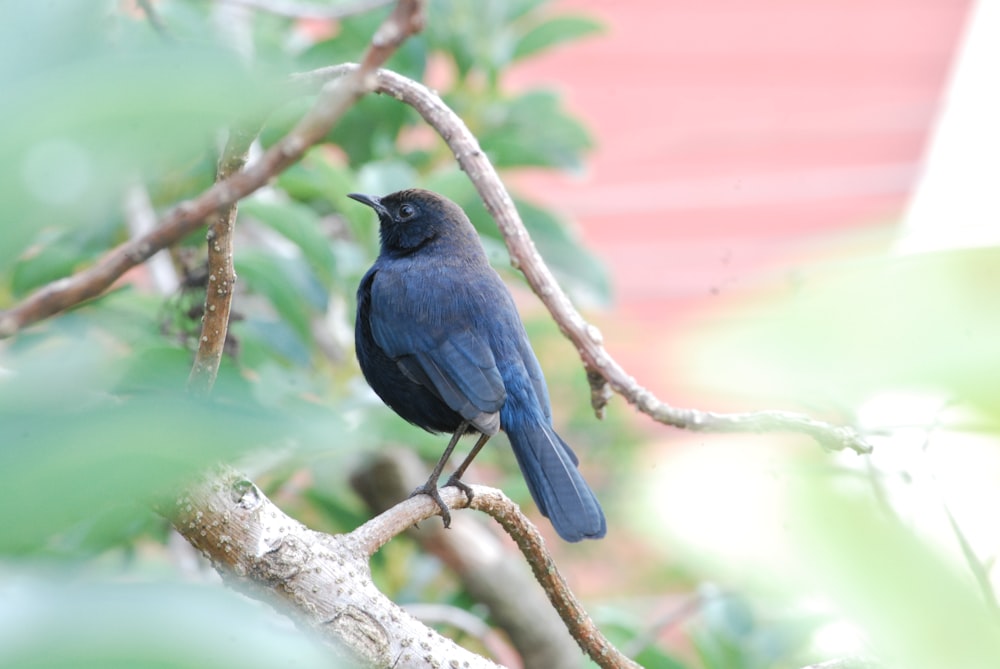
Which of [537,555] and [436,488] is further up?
[436,488]

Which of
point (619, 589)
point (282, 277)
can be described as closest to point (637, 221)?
point (619, 589)

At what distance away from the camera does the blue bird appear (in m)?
2.13

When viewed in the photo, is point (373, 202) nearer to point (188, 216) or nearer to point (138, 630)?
point (188, 216)

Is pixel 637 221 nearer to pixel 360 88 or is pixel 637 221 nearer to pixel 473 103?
pixel 473 103

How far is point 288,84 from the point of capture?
390 millimetres

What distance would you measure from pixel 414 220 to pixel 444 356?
57 cm

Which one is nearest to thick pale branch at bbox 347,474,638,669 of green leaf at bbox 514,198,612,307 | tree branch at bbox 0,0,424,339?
tree branch at bbox 0,0,424,339

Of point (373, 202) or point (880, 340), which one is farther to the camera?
point (373, 202)

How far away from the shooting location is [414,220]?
2672 mm

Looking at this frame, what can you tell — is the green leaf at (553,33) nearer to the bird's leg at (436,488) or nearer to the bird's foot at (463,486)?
the bird's leg at (436,488)

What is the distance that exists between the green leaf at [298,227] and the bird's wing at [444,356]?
0.39m

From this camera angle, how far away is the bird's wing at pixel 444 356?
215 cm

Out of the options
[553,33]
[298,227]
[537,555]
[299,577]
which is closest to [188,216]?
[299,577]

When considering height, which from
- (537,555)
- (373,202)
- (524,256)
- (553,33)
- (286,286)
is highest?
(553,33)
